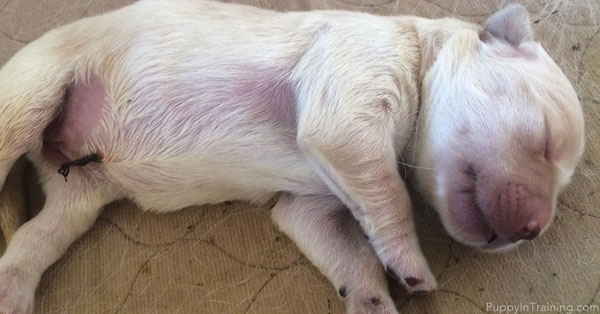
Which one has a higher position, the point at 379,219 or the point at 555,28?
the point at 555,28

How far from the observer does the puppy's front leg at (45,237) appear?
194 centimetres

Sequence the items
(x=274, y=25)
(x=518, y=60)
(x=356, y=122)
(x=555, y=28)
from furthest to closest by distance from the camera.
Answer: (x=555, y=28), (x=274, y=25), (x=518, y=60), (x=356, y=122)

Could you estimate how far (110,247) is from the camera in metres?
2.17

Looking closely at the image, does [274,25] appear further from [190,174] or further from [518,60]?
[518,60]

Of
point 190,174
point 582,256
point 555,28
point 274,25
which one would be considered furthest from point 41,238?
point 555,28

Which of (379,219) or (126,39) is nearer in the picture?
(379,219)

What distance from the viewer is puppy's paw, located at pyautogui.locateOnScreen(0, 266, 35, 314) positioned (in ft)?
6.25

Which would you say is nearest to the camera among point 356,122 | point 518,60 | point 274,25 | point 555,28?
point 356,122

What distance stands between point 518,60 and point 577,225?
0.67 metres

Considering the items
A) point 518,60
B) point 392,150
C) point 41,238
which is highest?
point 518,60

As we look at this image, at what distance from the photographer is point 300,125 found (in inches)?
76.8

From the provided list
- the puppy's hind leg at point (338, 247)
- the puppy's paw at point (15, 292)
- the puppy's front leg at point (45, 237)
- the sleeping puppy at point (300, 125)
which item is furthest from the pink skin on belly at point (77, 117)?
the puppy's hind leg at point (338, 247)

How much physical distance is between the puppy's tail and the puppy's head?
1299 mm

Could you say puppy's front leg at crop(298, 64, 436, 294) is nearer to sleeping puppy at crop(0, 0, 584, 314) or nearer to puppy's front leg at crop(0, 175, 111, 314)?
sleeping puppy at crop(0, 0, 584, 314)
